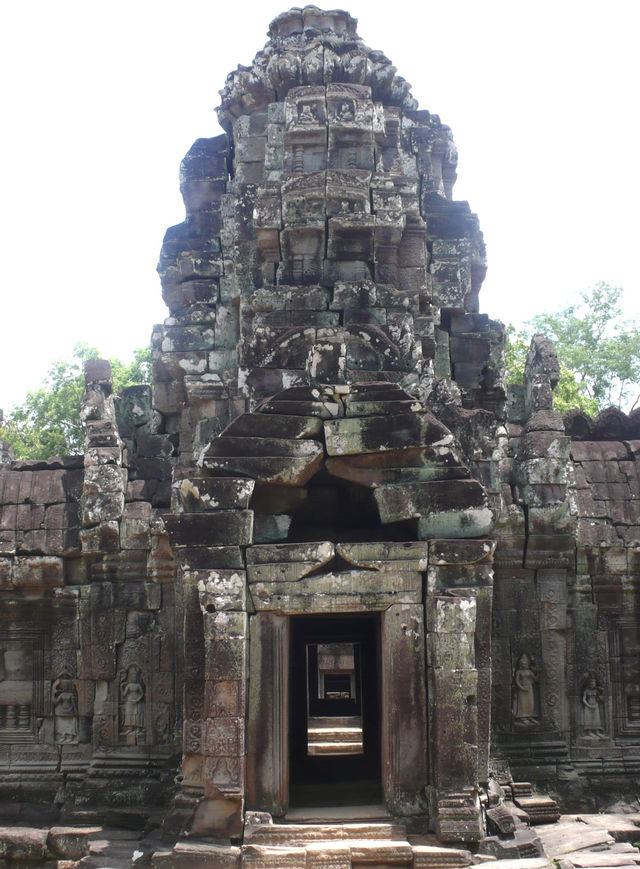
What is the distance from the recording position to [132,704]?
9.19 meters

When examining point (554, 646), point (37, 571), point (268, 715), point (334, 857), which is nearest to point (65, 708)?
point (37, 571)

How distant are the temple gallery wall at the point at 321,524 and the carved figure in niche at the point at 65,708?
0.03 m

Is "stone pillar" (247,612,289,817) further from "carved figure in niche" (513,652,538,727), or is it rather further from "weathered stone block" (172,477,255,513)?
"carved figure in niche" (513,652,538,727)

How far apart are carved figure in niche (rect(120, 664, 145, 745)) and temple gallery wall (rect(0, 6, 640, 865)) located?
30 millimetres

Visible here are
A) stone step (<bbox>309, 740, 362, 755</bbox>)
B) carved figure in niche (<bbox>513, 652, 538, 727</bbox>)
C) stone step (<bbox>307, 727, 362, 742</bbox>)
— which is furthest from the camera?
stone step (<bbox>307, 727, 362, 742</bbox>)

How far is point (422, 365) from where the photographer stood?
9.02 metres

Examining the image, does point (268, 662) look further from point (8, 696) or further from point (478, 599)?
point (8, 696)

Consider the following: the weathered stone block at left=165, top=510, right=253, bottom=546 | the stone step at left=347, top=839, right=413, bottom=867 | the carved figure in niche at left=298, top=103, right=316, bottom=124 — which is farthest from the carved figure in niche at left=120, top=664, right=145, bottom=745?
the carved figure in niche at left=298, top=103, right=316, bottom=124

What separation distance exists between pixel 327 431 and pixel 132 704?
3.75 metres

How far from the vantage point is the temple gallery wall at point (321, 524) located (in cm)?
699

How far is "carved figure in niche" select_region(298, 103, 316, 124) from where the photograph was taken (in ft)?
32.8

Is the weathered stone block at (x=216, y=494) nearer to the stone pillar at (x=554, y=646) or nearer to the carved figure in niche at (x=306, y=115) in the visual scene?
the stone pillar at (x=554, y=646)

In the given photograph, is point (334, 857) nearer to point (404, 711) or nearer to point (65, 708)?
point (404, 711)

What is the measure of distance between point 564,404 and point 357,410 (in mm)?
14292
